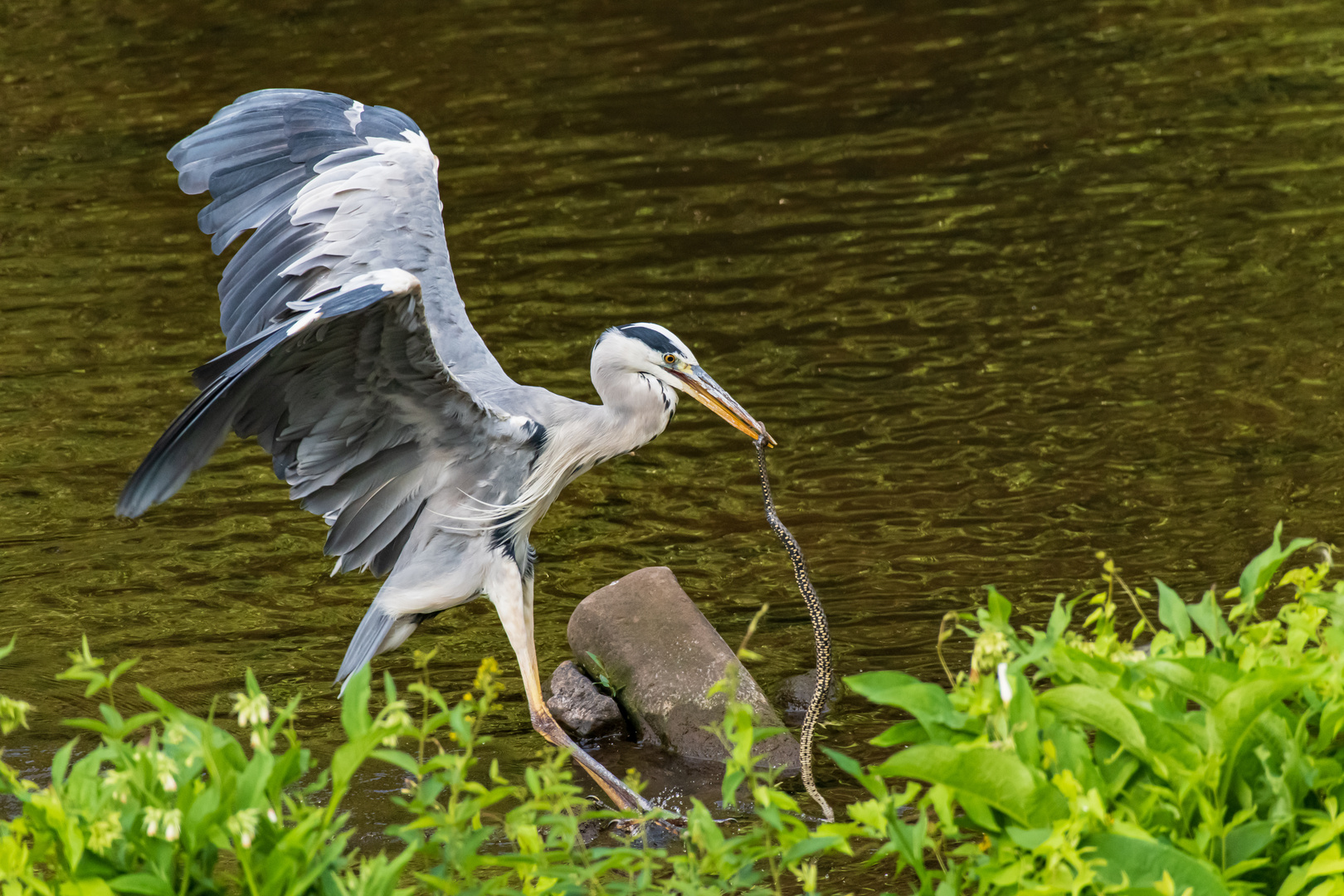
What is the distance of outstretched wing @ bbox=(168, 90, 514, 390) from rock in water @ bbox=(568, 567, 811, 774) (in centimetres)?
95

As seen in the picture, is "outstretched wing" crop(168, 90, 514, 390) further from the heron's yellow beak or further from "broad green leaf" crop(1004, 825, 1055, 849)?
"broad green leaf" crop(1004, 825, 1055, 849)

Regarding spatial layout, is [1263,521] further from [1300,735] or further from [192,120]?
[192,120]

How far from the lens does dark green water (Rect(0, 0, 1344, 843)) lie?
6.69 m

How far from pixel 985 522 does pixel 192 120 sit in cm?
991

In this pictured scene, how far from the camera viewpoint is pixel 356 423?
512cm

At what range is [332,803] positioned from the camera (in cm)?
244

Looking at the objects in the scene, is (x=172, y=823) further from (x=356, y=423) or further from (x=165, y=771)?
(x=356, y=423)

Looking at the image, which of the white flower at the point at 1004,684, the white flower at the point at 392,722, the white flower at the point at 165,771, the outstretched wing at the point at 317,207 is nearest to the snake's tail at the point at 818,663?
the outstretched wing at the point at 317,207

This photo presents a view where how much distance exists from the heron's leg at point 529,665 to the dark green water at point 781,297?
0.45 metres

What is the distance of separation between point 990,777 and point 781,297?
7532 millimetres

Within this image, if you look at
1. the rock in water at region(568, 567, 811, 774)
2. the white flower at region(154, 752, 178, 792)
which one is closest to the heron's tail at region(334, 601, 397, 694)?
the rock in water at region(568, 567, 811, 774)

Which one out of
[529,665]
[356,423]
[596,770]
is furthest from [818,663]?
[356,423]

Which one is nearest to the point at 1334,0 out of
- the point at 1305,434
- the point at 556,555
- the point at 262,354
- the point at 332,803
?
the point at 1305,434

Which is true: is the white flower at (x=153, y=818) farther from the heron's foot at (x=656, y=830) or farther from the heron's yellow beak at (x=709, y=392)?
the heron's yellow beak at (x=709, y=392)
